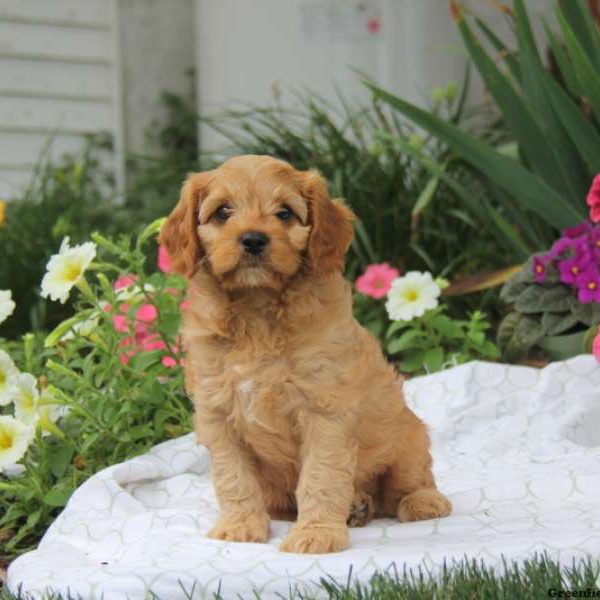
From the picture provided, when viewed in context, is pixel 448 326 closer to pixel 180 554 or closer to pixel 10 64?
pixel 180 554

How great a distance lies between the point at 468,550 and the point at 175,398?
1639mm

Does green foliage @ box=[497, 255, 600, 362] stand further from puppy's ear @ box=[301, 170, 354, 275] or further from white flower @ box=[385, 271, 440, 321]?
puppy's ear @ box=[301, 170, 354, 275]

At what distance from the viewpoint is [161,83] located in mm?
9922

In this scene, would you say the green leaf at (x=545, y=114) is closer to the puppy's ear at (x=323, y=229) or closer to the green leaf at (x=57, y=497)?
the puppy's ear at (x=323, y=229)

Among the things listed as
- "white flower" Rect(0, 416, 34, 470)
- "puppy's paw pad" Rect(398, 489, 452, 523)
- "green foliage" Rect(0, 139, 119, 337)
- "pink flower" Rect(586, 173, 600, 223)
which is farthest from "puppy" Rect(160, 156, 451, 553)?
"green foliage" Rect(0, 139, 119, 337)

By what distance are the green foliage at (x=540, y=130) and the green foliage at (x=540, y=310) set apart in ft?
1.25

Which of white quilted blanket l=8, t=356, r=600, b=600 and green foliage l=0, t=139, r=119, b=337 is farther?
green foliage l=0, t=139, r=119, b=337

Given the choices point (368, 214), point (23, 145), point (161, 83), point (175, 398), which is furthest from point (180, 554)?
point (161, 83)

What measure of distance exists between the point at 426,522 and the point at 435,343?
188cm

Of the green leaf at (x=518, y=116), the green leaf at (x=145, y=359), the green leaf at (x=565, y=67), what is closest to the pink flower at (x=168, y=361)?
the green leaf at (x=145, y=359)

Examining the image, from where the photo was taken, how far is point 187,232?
335 cm

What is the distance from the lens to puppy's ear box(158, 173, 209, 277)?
335 cm

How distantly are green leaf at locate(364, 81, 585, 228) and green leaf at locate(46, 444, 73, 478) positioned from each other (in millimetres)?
2247

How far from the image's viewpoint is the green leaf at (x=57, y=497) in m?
4.04
